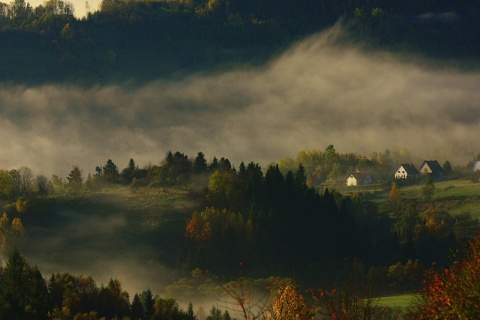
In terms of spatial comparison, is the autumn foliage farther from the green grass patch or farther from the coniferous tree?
the green grass patch

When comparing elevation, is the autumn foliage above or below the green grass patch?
above

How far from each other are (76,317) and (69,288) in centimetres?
1424

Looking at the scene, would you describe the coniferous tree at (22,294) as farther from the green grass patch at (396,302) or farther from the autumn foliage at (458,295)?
the autumn foliage at (458,295)

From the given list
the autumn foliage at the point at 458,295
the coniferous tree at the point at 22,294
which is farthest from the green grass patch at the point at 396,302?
the autumn foliage at the point at 458,295

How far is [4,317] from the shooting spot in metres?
142

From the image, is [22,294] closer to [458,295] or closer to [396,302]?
[396,302]

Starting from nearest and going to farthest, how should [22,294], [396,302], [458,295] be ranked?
[458,295] → [22,294] → [396,302]

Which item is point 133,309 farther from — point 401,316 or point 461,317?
point 461,317

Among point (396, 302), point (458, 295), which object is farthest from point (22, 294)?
point (458, 295)

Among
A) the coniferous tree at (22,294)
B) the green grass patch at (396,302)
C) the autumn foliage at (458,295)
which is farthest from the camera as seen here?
the green grass patch at (396,302)

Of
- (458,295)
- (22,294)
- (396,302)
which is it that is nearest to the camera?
(458,295)

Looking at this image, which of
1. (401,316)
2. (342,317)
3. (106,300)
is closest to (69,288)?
(106,300)

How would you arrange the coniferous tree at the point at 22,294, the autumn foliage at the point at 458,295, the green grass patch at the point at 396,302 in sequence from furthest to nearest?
the green grass patch at the point at 396,302
the coniferous tree at the point at 22,294
the autumn foliage at the point at 458,295

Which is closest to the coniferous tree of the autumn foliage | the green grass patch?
the green grass patch
